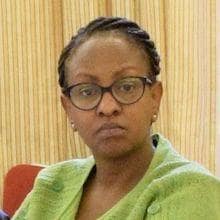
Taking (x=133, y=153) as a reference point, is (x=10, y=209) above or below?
below

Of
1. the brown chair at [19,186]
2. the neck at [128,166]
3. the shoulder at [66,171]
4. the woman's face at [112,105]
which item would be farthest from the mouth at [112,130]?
the brown chair at [19,186]

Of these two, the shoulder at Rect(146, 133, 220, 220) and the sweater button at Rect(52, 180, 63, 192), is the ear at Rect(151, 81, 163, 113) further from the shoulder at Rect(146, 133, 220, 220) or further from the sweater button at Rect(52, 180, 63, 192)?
the sweater button at Rect(52, 180, 63, 192)

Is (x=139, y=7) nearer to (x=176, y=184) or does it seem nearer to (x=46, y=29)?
(x=46, y=29)

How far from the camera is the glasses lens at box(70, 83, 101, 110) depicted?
4.22 feet

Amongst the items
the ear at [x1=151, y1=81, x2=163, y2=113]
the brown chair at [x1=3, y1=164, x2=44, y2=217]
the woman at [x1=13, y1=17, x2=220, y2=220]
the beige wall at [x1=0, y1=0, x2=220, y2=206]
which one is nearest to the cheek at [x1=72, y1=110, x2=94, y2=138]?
the woman at [x1=13, y1=17, x2=220, y2=220]

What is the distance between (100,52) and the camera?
4.25 ft

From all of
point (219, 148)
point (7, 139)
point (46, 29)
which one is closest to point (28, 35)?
point (46, 29)

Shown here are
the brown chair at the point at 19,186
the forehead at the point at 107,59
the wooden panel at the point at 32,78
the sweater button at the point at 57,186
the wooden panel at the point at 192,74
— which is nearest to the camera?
the forehead at the point at 107,59

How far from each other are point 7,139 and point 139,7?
710 millimetres

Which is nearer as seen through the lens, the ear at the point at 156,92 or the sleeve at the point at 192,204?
the sleeve at the point at 192,204

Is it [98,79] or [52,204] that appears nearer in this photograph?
[98,79]

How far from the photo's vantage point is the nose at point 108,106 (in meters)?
1.25

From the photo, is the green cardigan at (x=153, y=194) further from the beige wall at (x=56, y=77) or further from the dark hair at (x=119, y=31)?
the beige wall at (x=56, y=77)

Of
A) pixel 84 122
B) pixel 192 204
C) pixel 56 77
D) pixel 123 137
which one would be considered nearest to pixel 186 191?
pixel 192 204
